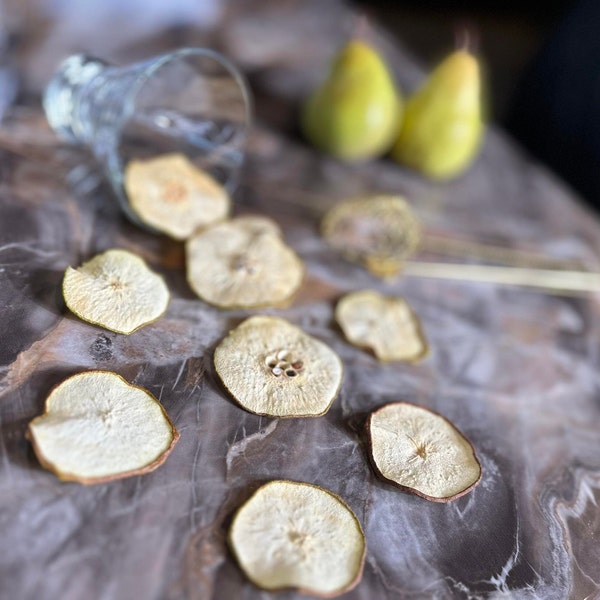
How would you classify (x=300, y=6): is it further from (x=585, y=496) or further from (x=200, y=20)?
(x=585, y=496)

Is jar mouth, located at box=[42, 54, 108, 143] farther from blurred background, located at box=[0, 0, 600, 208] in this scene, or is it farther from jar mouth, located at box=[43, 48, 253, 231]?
blurred background, located at box=[0, 0, 600, 208]

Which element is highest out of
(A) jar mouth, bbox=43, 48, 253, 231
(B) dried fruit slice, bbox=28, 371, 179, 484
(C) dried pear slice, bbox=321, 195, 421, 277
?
(A) jar mouth, bbox=43, 48, 253, 231

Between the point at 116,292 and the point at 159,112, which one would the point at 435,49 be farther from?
the point at 116,292

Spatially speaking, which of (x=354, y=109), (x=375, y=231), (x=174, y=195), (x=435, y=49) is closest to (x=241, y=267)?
(x=174, y=195)

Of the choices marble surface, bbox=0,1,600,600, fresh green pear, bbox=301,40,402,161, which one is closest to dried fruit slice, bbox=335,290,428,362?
marble surface, bbox=0,1,600,600

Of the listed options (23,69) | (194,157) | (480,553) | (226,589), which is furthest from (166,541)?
(23,69)

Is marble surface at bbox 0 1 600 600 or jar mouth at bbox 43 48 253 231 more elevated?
jar mouth at bbox 43 48 253 231
